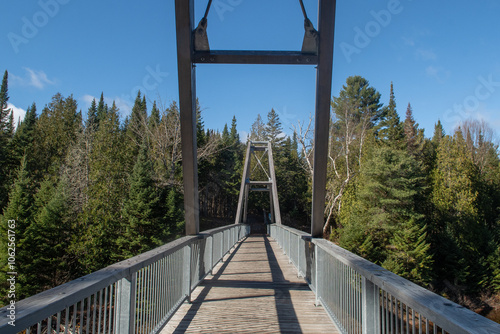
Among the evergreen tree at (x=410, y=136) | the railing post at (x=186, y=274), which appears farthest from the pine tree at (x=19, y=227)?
the evergreen tree at (x=410, y=136)

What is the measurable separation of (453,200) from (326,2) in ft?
75.6

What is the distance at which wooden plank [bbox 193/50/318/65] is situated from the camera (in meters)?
3.09

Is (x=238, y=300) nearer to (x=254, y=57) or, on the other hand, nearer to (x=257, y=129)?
(x=254, y=57)

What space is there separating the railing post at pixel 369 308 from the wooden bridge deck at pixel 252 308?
917 millimetres

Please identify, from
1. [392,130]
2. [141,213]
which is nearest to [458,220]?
[392,130]

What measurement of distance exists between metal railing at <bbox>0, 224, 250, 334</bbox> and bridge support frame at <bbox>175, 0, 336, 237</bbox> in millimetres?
1052

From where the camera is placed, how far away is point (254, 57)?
3104 mm

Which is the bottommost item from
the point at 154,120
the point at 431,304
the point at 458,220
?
the point at 458,220

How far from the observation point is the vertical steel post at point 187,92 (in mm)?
2863

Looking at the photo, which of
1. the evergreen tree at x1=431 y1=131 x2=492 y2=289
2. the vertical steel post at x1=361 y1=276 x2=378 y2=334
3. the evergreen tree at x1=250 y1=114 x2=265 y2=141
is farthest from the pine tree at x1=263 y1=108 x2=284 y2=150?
the vertical steel post at x1=361 y1=276 x2=378 y2=334

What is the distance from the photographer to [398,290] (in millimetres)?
1444

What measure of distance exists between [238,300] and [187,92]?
8.20ft

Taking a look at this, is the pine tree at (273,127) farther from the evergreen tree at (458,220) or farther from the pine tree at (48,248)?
the pine tree at (48,248)

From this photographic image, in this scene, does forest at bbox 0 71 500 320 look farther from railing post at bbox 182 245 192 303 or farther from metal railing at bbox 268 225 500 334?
metal railing at bbox 268 225 500 334
